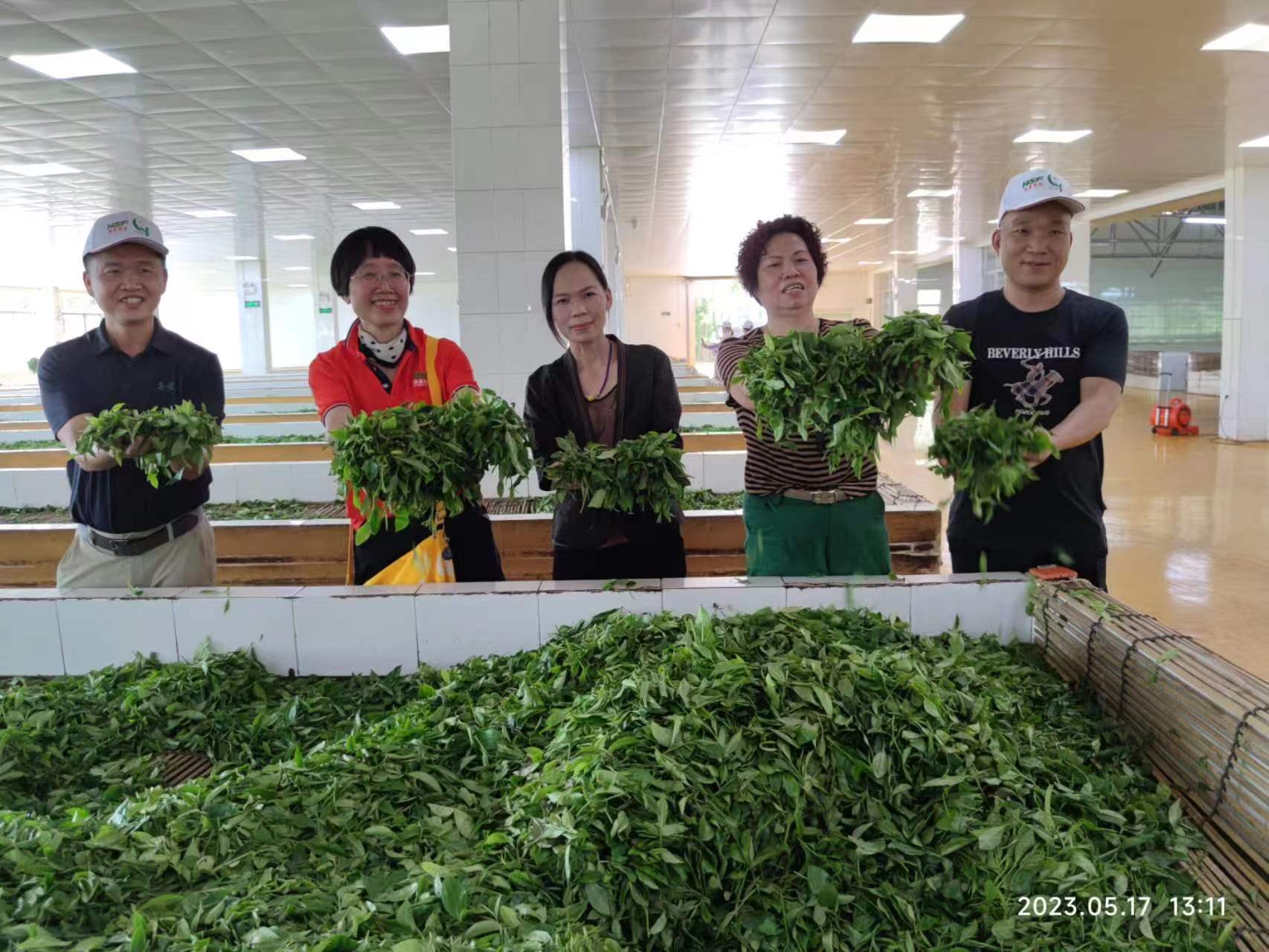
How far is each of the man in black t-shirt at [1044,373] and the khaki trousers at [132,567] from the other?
2387 mm

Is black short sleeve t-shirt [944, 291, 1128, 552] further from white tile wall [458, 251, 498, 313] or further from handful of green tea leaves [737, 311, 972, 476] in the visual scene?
white tile wall [458, 251, 498, 313]

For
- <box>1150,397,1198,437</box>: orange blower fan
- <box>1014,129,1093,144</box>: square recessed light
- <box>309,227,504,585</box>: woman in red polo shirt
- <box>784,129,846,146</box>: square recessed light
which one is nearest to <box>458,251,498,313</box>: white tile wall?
<box>309,227,504,585</box>: woman in red polo shirt

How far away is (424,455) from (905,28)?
567 cm

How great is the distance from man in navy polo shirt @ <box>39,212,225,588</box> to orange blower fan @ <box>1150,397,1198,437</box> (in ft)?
45.6

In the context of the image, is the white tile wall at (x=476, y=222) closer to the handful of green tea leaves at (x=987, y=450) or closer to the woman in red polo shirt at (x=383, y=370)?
the woman in red polo shirt at (x=383, y=370)

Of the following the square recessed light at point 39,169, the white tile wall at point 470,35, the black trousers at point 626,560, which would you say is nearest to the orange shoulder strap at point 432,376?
the black trousers at point 626,560

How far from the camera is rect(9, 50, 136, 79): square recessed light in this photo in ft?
22.0

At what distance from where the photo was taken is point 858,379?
2.24 metres

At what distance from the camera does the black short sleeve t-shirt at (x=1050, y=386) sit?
8.32ft

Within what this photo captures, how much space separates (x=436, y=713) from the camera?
6.54ft

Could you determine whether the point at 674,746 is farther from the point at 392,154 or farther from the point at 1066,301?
the point at 392,154

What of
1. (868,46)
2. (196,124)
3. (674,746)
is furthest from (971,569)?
(196,124)

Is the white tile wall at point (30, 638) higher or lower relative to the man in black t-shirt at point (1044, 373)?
lower

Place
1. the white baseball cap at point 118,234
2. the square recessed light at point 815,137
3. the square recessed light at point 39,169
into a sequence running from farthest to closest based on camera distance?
the square recessed light at point 39,169, the square recessed light at point 815,137, the white baseball cap at point 118,234
